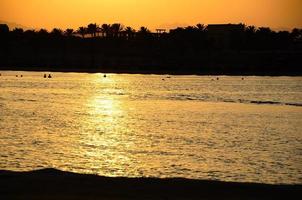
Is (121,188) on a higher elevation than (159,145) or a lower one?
higher

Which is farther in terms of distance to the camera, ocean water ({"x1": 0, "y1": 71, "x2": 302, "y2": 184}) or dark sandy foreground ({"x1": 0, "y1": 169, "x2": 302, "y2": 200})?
ocean water ({"x1": 0, "y1": 71, "x2": 302, "y2": 184})

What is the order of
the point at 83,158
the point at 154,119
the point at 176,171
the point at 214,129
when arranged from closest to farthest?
1. the point at 176,171
2. the point at 83,158
3. the point at 214,129
4. the point at 154,119

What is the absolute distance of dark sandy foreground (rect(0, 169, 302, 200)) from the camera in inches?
484

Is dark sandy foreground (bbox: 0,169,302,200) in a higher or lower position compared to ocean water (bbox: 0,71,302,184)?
higher

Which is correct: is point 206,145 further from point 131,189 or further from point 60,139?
point 131,189

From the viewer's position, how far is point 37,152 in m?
25.1

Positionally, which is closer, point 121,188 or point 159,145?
point 121,188

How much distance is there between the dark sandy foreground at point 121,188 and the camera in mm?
12297

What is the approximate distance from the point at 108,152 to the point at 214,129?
1382 centimetres

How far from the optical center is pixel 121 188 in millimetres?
13359

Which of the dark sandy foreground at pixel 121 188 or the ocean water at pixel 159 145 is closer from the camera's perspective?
the dark sandy foreground at pixel 121 188

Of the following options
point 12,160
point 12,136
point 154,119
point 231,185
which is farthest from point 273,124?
point 231,185

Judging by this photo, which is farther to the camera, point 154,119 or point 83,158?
point 154,119

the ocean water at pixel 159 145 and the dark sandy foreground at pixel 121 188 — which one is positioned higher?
the dark sandy foreground at pixel 121 188
